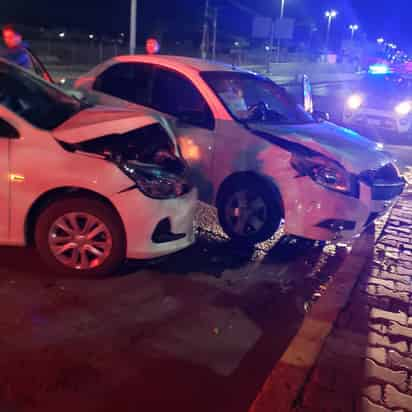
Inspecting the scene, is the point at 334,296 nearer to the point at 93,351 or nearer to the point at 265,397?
the point at 265,397

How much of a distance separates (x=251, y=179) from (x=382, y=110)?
30.7ft

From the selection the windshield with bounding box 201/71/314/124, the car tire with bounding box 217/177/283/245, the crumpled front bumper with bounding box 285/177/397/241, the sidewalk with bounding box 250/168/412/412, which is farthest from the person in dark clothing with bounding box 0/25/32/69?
the sidewalk with bounding box 250/168/412/412

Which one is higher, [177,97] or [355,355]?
[177,97]

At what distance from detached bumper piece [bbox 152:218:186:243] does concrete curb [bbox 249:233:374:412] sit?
133 centimetres

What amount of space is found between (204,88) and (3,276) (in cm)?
285

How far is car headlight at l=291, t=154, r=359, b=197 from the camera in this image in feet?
17.4

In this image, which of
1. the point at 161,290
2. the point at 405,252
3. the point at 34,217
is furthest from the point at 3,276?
the point at 405,252

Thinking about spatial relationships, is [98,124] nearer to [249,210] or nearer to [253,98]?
[249,210]

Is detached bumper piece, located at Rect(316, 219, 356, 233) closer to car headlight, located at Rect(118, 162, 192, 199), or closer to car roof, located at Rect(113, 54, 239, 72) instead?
car headlight, located at Rect(118, 162, 192, 199)

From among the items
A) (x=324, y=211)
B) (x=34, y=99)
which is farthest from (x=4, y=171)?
(x=324, y=211)

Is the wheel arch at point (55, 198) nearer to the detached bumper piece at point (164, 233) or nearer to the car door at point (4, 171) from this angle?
the car door at point (4, 171)

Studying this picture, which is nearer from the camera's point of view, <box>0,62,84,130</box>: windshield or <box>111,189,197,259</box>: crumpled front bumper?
<box>111,189,197,259</box>: crumpled front bumper

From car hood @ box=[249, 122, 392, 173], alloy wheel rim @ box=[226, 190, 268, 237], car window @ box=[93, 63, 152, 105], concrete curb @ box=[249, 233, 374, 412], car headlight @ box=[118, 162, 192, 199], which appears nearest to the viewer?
concrete curb @ box=[249, 233, 374, 412]

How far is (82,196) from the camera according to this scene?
4.46 meters
